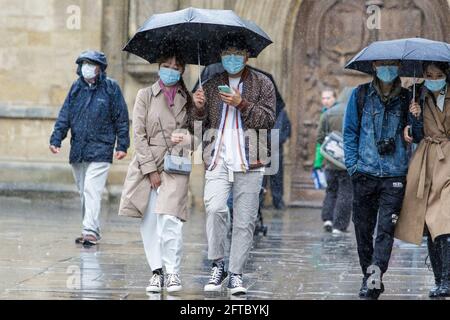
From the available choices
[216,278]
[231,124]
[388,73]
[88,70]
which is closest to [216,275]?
[216,278]

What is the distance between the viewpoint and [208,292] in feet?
28.6

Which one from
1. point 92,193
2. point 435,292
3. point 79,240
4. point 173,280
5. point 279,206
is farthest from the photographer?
point 279,206

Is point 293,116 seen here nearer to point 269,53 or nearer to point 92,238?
point 269,53

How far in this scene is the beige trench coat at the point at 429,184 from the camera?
8.59 meters

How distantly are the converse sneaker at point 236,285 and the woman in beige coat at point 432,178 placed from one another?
116cm

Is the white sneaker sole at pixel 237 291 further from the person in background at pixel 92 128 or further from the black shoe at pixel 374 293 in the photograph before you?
the person in background at pixel 92 128

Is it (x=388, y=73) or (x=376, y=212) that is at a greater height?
(x=388, y=73)

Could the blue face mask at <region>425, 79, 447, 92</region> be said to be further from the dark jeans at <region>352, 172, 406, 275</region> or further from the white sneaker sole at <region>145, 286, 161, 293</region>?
the white sneaker sole at <region>145, 286, 161, 293</region>

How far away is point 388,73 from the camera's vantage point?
28.5 feet

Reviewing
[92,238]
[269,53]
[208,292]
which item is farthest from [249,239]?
[269,53]

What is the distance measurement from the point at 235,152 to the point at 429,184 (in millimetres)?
1378

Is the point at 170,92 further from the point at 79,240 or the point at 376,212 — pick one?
the point at 79,240

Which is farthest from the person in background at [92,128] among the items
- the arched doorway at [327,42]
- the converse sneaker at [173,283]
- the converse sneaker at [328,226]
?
the arched doorway at [327,42]

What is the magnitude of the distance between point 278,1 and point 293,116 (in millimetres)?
1770
